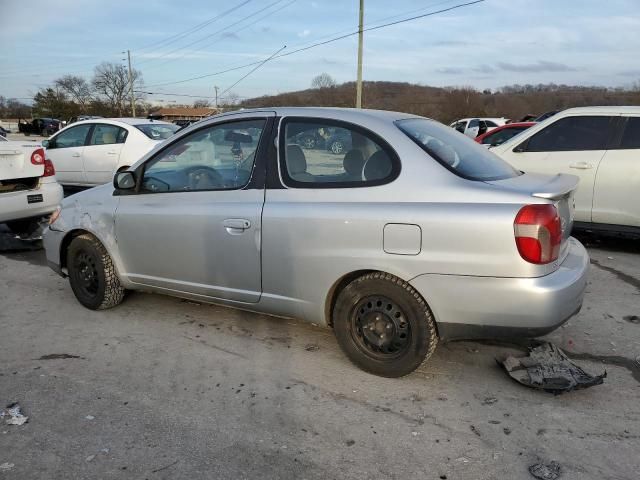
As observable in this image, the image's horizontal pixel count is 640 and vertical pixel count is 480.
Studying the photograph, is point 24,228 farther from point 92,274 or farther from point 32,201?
point 92,274

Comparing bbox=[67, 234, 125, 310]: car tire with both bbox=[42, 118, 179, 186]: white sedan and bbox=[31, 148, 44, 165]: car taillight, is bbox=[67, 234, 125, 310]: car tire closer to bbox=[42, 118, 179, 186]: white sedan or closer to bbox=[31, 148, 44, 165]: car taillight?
bbox=[31, 148, 44, 165]: car taillight

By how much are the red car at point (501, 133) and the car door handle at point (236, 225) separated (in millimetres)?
7754

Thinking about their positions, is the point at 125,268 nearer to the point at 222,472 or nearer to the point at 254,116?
the point at 254,116

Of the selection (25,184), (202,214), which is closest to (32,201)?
(25,184)

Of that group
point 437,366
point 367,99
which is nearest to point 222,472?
point 437,366

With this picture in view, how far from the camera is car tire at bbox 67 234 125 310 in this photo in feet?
14.4

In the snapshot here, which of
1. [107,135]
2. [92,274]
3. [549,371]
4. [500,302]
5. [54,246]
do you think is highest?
[107,135]

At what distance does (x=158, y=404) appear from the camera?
3.07 meters

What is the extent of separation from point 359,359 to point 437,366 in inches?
22.9

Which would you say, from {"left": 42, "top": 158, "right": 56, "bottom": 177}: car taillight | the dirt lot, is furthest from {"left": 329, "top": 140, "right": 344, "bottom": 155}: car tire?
{"left": 42, "top": 158, "right": 56, "bottom": 177}: car taillight

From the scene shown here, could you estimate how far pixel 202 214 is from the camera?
12.4 ft

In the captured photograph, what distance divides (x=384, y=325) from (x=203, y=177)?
1.81 meters

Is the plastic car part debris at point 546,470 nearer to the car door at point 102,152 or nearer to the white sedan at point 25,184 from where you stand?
the white sedan at point 25,184

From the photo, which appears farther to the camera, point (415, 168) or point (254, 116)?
point (254, 116)
